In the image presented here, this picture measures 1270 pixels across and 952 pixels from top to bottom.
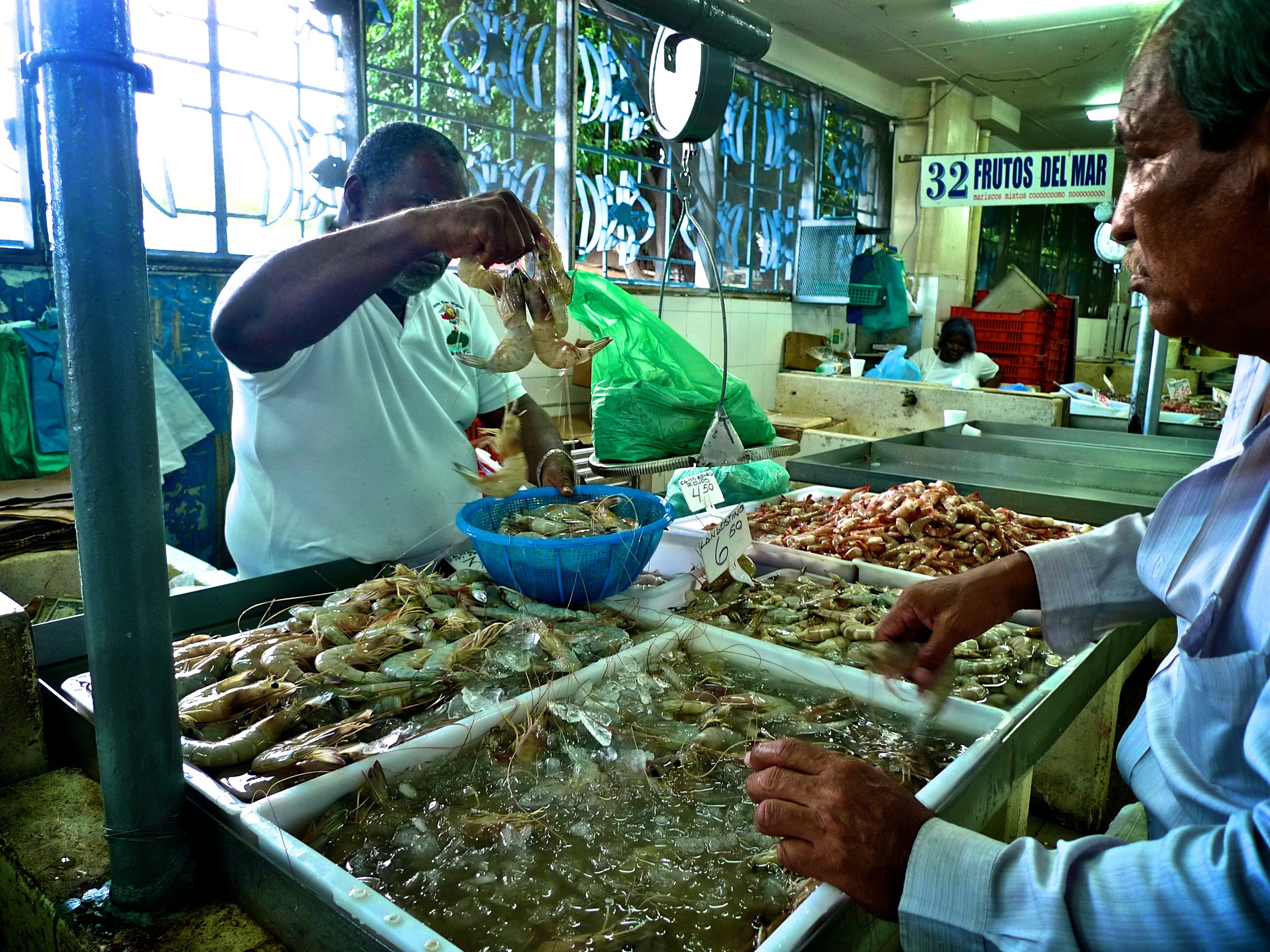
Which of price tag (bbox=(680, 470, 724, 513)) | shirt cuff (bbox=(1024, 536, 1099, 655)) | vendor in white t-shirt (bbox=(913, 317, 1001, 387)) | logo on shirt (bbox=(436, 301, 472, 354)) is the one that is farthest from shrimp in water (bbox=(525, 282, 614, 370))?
vendor in white t-shirt (bbox=(913, 317, 1001, 387))

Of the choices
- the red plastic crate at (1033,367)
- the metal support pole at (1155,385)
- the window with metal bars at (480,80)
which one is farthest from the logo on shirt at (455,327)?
→ the red plastic crate at (1033,367)

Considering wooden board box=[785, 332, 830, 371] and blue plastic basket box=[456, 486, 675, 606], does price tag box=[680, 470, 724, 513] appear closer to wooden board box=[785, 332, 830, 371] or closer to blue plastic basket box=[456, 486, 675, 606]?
blue plastic basket box=[456, 486, 675, 606]

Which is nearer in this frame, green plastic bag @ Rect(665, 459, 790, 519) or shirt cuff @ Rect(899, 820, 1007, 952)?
shirt cuff @ Rect(899, 820, 1007, 952)

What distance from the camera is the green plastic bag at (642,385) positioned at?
4.68m

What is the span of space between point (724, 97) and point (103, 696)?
88.5 inches

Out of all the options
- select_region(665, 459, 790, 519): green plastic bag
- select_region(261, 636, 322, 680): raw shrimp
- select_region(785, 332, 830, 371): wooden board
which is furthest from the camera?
select_region(785, 332, 830, 371): wooden board

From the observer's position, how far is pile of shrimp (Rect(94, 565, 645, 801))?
140 centimetres

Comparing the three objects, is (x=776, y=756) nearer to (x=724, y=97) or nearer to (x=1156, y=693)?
(x=1156, y=693)

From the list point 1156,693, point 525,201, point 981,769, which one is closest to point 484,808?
point 981,769

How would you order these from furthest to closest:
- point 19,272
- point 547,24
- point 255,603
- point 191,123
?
point 547,24
point 191,123
point 19,272
point 255,603

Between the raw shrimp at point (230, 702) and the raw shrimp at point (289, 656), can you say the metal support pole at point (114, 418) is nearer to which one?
the raw shrimp at point (230, 702)

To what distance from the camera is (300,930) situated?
1007mm

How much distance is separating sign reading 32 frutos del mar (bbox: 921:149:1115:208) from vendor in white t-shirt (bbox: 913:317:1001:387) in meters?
2.60

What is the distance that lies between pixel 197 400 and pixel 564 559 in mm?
3281
